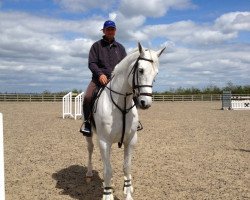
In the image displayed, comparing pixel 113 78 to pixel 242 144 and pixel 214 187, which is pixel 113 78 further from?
pixel 242 144

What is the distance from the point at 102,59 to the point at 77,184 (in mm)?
2433

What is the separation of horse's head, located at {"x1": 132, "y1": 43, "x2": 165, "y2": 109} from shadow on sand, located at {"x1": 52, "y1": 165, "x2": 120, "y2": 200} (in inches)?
85.2

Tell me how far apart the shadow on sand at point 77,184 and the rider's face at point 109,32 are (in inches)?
104

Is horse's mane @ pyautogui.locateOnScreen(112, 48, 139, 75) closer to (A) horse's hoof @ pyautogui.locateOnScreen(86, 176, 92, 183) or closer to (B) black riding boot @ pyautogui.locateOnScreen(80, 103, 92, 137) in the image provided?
(B) black riding boot @ pyautogui.locateOnScreen(80, 103, 92, 137)

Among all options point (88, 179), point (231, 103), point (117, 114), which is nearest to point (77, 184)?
point (88, 179)

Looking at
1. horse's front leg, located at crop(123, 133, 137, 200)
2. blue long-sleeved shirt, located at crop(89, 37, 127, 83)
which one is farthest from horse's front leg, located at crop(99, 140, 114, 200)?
blue long-sleeved shirt, located at crop(89, 37, 127, 83)

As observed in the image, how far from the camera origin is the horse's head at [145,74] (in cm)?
438

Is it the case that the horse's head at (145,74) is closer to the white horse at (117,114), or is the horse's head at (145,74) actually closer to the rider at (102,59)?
the white horse at (117,114)

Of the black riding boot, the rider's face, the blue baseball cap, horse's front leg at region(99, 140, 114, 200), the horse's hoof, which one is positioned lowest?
the horse's hoof

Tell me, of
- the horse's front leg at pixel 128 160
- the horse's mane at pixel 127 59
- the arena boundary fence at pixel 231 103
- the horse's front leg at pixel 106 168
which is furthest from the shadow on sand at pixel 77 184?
the arena boundary fence at pixel 231 103

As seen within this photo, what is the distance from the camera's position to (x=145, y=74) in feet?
14.6

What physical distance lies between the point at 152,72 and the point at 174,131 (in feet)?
33.2

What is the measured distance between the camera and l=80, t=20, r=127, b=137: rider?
18.8ft

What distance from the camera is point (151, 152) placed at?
9.59m
